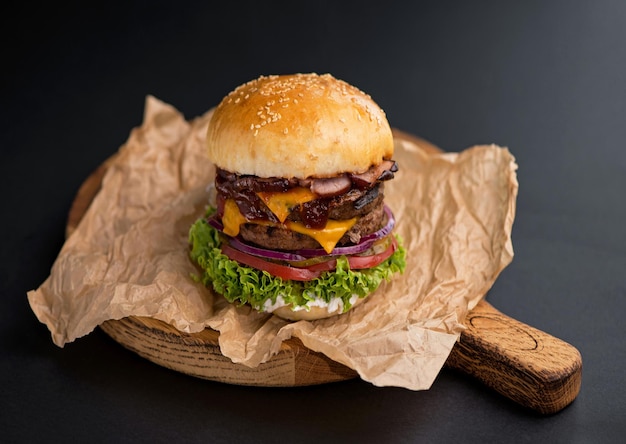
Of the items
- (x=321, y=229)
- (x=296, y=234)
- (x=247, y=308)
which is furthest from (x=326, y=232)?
(x=247, y=308)

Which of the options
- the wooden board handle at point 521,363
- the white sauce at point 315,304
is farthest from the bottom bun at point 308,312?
the wooden board handle at point 521,363

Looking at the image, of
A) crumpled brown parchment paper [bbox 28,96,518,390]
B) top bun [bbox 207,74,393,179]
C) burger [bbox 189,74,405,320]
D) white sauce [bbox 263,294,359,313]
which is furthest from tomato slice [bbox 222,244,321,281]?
top bun [bbox 207,74,393,179]

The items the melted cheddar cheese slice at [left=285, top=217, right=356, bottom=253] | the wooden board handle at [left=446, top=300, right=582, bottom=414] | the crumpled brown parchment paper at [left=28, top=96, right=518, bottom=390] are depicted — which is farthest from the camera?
the melted cheddar cheese slice at [left=285, top=217, right=356, bottom=253]

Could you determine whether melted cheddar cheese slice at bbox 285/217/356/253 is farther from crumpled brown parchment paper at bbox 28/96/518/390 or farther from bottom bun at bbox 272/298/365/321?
crumpled brown parchment paper at bbox 28/96/518/390

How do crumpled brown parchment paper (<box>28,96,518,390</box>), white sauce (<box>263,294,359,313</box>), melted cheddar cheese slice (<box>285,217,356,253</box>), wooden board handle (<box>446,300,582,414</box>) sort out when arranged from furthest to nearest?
white sauce (<box>263,294,359,313</box>), melted cheddar cheese slice (<box>285,217,356,253</box>), crumpled brown parchment paper (<box>28,96,518,390</box>), wooden board handle (<box>446,300,582,414</box>)

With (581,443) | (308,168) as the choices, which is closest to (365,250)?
(308,168)

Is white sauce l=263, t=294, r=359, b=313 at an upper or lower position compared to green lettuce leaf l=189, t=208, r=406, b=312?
lower

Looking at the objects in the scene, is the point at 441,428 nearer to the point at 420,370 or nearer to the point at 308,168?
the point at 420,370
